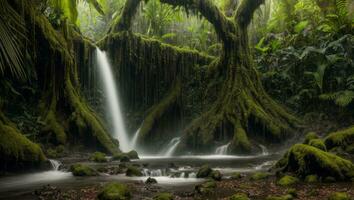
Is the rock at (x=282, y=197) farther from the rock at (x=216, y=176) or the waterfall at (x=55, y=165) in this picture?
the waterfall at (x=55, y=165)

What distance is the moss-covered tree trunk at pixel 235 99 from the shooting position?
687 inches

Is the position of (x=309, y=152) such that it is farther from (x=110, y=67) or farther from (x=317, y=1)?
(x=317, y=1)

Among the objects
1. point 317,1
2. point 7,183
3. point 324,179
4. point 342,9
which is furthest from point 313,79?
point 7,183

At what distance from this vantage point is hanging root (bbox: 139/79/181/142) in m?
18.9

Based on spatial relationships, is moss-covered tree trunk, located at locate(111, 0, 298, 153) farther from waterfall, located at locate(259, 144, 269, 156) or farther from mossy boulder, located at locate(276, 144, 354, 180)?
mossy boulder, located at locate(276, 144, 354, 180)

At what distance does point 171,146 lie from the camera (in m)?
18.5

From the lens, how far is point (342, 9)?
19.4 m

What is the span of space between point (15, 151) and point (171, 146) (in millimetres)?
8584

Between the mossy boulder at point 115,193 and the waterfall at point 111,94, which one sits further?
the waterfall at point 111,94

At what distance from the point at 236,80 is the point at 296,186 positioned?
11.0 m

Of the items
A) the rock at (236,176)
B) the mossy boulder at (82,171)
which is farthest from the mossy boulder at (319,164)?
the mossy boulder at (82,171)

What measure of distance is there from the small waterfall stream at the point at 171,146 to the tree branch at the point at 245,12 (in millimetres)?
6722

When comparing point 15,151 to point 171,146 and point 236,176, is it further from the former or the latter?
point 171,146

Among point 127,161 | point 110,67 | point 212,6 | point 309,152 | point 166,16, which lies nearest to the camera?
point 309,152
